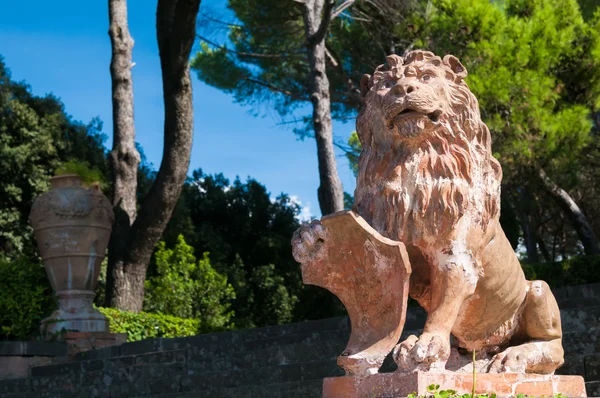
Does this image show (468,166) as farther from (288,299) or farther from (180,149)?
(288,299)

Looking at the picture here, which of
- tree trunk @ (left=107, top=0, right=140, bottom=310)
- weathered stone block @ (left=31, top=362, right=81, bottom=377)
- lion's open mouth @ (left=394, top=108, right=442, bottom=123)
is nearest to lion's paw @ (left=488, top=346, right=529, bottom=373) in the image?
lion's open mouth @ (left=394, top=108, right=442, bottom=123)

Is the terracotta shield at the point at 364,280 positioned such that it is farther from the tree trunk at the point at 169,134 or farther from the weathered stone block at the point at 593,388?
the tree trunk at the point at 169,134

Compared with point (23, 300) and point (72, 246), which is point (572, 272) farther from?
point (23, 300)

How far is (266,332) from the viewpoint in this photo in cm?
848

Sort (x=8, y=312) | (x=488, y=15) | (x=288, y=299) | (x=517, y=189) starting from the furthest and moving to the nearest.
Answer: (x=517, y=189) → (x=288, y=299) → (x=488, y=15) → (x=8, y=312)

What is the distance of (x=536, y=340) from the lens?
12.4ft

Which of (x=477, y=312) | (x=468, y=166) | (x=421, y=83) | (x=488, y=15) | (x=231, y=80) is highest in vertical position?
(x=231, y=80)

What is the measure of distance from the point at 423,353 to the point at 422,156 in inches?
31.0

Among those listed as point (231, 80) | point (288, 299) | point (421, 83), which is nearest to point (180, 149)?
point (288, 299)

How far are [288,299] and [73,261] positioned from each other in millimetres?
6646

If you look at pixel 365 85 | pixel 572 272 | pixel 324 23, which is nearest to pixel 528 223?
pixel 572 272

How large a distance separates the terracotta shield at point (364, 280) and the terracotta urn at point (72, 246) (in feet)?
22.1

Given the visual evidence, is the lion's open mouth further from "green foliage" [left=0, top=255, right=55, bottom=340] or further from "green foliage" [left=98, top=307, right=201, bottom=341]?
"green foliage" [left=0, top=255, right=55, bottom=340]

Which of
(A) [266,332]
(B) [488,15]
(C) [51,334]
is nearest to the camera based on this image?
(A) [266,332]
